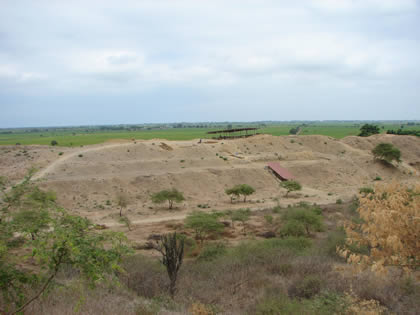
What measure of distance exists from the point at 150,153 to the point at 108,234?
1326 inches

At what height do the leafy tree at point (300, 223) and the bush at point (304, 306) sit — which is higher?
the bush at point (304, 306)

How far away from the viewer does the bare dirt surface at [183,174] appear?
25.5m

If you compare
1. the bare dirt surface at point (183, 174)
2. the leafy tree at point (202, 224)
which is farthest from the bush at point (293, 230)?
the bare dirt surface at point (183, 174)

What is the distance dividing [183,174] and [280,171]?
12082 mm

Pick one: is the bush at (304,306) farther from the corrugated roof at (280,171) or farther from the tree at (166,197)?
the corrugated roof at (280,171)

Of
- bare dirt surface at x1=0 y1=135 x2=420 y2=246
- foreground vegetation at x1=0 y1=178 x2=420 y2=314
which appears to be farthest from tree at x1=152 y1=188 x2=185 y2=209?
foreground vegetation at x1=0 y1=178 x2=420 y2=314

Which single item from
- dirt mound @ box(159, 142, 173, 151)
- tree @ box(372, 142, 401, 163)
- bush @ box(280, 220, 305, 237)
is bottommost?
bush @ box(280, 220, 305, 237)

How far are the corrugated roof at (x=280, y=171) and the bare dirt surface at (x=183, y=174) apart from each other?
3.08 ft

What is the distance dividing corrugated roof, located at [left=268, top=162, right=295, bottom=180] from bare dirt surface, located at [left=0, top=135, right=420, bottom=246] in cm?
94

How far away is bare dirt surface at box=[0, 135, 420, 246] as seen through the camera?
2547 cm

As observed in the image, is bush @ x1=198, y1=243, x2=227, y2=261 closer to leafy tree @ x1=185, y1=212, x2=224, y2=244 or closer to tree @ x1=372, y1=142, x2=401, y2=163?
leafy tree @ x1=185, y1=212, x2=224, y2=244

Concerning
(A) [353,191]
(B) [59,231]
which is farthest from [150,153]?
(B) [59,231]

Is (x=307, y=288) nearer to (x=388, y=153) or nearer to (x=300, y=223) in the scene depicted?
(x=300, y=223)

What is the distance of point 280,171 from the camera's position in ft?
121
